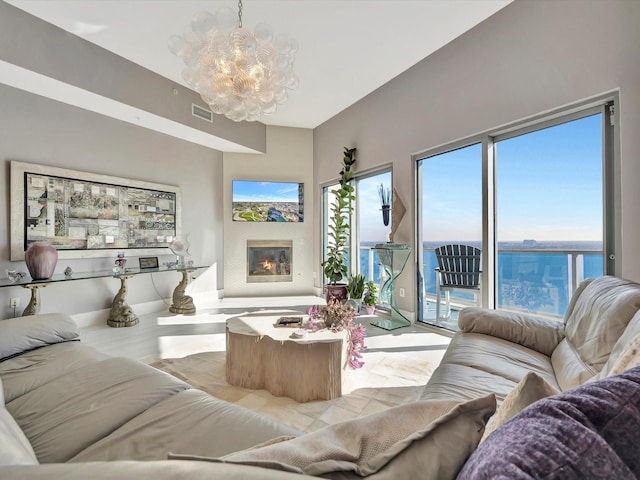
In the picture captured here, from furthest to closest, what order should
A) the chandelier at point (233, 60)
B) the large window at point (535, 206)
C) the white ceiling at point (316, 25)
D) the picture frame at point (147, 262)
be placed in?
the picture frame at point (147, 262), the white ceiling at point (316, 25), the large window at point (535, 206), the chandelier at point (233, 60)

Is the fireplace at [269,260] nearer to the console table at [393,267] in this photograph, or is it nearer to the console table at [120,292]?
the console table at [120,292]

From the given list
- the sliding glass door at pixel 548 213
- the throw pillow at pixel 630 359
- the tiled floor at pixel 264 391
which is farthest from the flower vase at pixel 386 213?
the throw pillow at pixel 630 359

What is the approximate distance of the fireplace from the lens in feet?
19.8

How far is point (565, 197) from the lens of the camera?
108 inches

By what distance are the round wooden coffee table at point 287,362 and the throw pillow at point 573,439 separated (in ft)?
5.75

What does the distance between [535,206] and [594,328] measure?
5.63 ft

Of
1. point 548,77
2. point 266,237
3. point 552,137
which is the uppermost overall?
point 548,77

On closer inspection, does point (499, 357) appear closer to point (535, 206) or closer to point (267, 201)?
point (535, 206)

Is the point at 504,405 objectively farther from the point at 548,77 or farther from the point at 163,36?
the point at 163,36

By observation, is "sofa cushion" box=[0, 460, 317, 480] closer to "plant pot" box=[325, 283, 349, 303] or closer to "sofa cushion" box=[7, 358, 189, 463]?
"sofa cushion" box=[7, 358, 189, 463]

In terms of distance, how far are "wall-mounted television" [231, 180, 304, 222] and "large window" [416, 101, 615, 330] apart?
3.02m

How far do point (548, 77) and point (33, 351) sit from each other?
412cm

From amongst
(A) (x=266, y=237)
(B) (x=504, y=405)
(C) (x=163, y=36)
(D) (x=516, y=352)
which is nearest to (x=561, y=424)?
(B) (x=504, y=405)

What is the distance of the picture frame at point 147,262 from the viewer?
458cm
